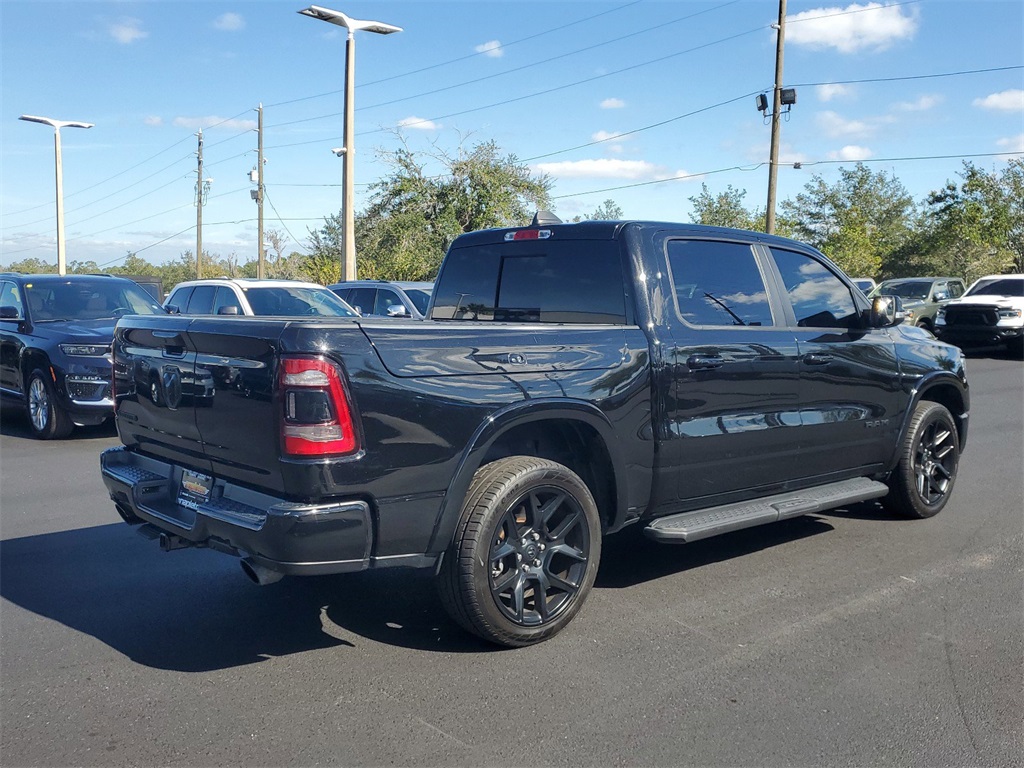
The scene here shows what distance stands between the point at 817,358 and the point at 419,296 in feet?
35.6

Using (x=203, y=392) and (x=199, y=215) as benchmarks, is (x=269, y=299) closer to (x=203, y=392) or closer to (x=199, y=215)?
(x=203, y=392)

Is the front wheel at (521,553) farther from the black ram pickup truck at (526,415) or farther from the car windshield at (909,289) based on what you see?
the car windshield at (909,289)

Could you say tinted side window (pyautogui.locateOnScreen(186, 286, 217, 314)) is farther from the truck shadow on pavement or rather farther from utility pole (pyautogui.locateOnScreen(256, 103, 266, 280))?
utility pole (pyautogui.locateOnScreen(256, 103, 266, 280))

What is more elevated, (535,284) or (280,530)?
(535,284)

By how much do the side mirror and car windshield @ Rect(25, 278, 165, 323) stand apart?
26.3ft

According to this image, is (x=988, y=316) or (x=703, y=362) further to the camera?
(x=988, y=316)

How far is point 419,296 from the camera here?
1580 cm

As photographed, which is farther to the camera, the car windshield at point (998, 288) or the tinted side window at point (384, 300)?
the car windshield at point (998, 288)

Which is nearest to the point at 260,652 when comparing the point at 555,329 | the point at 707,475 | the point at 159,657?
the point at 159,657

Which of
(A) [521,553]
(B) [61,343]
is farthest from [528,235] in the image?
(B) [61,343]

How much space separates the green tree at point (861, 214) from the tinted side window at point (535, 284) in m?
41.8

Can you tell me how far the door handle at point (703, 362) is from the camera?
15.8ft

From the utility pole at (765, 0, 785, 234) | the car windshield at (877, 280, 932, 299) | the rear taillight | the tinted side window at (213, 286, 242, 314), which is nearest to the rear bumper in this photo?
the rear taillight

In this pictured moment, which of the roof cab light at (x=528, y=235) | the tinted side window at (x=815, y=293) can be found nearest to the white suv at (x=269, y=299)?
the roof cab light at (x=528, y=235)
